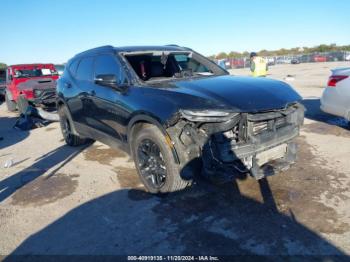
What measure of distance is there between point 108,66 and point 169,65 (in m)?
0.98

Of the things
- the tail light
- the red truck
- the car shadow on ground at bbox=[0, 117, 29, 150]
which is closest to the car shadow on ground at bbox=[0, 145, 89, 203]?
the car shadow on ground at bbox=[0, 117, 29, 150]

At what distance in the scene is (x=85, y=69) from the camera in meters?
5.56

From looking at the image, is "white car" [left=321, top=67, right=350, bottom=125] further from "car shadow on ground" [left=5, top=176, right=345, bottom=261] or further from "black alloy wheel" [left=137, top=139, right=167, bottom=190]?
"black alloy wheel" [left=137, top=139, right=167, bottom=190]

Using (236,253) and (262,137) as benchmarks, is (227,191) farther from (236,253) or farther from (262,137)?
(236,253)

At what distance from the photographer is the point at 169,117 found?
351 centimetres

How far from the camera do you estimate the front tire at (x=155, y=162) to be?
12.2ft

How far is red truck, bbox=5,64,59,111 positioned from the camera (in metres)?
10.4

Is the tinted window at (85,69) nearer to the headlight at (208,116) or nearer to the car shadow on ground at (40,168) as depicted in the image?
the car shadow on ground at (40,168)

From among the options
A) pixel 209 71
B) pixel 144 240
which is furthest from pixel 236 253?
pixel 209 71

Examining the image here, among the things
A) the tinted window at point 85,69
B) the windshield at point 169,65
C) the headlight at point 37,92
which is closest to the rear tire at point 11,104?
the headlight at point 37,92

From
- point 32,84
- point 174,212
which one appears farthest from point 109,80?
point 32,84

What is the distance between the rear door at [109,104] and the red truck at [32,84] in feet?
19.1

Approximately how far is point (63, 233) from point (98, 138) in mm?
2155

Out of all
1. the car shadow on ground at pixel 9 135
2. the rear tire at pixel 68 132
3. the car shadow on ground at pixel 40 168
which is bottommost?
the car shadow on ground at pixel 9 135
